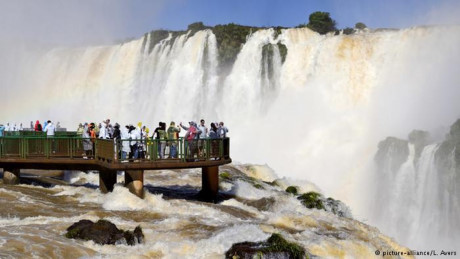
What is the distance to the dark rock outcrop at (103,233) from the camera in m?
14.2

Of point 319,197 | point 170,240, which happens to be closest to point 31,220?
point 170,240

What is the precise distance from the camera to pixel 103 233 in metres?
14.4

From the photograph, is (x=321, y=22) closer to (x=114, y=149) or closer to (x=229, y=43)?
(x=229, y=43)

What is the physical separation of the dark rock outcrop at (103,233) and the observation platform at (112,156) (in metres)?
3.34

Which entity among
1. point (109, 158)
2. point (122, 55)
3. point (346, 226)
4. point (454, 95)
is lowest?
point (346, 226)

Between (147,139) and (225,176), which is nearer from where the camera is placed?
(147,139)

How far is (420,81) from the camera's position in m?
39.3

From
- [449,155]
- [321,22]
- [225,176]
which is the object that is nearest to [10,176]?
[225,176]

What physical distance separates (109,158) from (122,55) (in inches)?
1277

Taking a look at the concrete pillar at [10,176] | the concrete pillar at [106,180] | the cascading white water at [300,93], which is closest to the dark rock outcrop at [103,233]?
the concrete pillar at [106,180]

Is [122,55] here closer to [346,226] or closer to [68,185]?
[68,185]

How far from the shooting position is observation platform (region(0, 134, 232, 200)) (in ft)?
59.7

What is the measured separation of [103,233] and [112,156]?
392cm

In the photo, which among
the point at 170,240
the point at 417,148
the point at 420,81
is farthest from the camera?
the point at 420,81
